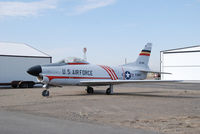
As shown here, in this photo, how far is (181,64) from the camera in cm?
5381

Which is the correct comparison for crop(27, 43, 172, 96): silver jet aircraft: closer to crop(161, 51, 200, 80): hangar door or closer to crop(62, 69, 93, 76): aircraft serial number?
crop(62, 69, 93, 76): aircraft serial number

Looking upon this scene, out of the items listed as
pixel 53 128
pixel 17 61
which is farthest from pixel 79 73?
pixel 53 128

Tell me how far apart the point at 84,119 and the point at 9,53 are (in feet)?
77.6

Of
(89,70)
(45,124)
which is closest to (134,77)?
(89,70)

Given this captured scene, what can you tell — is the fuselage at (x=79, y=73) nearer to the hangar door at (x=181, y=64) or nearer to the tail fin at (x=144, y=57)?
the tail fin at (x=144, y=57)

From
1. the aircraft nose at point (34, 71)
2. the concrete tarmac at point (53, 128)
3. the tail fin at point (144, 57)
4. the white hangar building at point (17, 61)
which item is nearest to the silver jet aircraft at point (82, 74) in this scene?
the aircraft nose at point (34, 71)

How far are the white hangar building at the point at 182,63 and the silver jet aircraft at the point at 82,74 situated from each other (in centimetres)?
2972

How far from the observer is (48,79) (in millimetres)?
18891

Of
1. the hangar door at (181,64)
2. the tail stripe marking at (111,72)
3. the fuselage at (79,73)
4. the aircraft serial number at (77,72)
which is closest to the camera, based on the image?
the fuselage at (79,73)

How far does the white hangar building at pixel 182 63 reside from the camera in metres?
51.7

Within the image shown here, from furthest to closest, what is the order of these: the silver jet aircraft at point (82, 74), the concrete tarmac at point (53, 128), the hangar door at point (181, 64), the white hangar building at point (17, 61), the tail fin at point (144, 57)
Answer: the hangar door at point (181, 64), the white hangar building at point (17, 61), the tail fin at point (144, 57), the silver jet aircraft at point (82, 74), the concrete tarmac at point (53, 128)

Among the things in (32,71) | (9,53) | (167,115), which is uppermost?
(9,53)

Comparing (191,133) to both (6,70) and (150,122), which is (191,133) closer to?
(150,122)

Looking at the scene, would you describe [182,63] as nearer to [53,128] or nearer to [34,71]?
[34,71]
